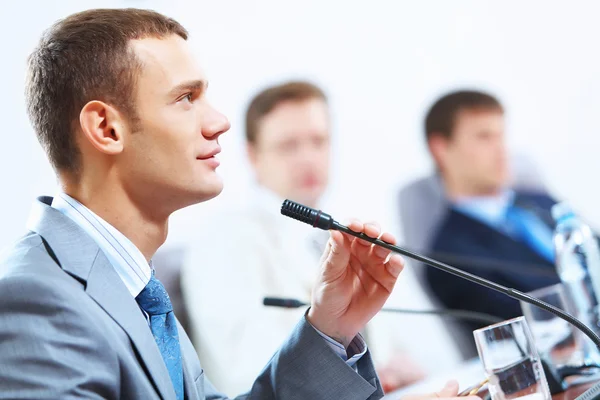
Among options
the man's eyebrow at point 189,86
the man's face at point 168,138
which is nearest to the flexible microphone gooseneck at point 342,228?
the man's face at point 168,138

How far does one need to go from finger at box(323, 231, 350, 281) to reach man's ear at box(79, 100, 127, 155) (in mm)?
444

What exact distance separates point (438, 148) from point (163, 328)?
2693mm

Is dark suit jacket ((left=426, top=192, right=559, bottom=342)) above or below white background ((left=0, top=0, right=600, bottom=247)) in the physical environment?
below

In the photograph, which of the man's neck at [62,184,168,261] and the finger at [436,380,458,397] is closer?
the finger at [436,380,458,397]

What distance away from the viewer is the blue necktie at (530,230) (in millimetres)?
3875

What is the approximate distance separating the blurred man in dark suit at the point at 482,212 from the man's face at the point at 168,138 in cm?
238

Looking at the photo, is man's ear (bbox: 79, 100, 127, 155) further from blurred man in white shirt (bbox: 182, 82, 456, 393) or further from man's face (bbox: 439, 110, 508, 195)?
man's face (bbox: 439, 110, 508, 195)

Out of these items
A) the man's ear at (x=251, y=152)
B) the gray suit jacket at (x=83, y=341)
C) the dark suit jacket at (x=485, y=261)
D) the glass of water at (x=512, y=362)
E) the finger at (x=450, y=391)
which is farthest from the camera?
the dark suit jacket at (x=485, y=261)

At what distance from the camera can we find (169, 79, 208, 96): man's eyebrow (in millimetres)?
1395

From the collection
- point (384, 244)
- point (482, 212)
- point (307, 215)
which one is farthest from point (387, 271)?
point (482, 212)

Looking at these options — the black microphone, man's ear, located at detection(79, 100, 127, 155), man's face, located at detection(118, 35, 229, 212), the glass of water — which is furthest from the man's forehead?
the glass of water

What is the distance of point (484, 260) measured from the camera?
3.70 meters

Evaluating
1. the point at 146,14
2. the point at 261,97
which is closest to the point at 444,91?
the point at 261,97

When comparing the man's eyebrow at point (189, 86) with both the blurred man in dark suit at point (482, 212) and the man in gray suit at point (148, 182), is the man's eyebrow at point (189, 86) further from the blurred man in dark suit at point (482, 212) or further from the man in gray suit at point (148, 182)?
the blurred man in dark suit at point (482, 212)
